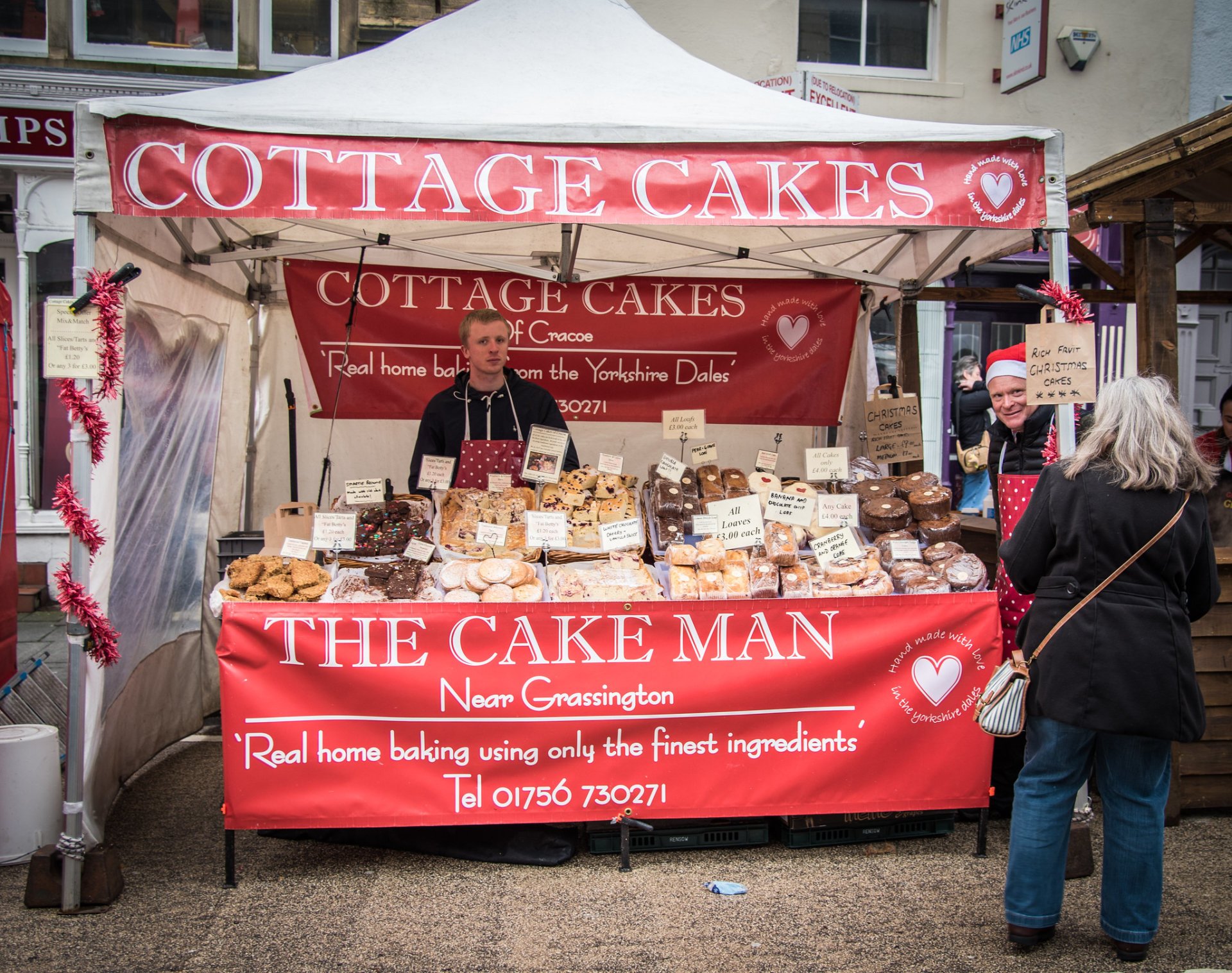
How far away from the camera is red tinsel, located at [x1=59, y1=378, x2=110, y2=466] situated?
10.2 ft

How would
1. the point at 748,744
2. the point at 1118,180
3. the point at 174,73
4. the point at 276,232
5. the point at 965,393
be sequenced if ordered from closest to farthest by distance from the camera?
the point at 748,744
the point at 1118,180
the point at 276,232
the point at 174,73
the point at 965,393

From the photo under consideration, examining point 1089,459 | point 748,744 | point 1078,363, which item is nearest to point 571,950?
point 748,744

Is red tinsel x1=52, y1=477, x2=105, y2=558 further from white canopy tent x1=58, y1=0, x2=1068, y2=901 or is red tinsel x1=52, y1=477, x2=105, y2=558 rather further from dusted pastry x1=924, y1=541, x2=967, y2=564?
dusted pastry x1=924, y1=541, x2=967, y2=564

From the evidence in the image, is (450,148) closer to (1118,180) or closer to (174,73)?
(1118,180)

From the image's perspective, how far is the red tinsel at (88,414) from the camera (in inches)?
122

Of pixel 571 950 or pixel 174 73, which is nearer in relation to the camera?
pixel 571 950

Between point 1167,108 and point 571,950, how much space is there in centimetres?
1084

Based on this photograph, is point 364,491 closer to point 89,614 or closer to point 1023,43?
point 89,614

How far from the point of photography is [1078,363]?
3.40 m

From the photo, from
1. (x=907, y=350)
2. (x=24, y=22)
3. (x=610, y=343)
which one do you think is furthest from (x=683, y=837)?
(x=24, y=22)

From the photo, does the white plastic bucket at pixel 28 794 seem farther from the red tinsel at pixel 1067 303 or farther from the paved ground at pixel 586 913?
the red tinsel at pixel 1067 303

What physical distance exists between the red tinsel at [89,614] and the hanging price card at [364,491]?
3.40 ft

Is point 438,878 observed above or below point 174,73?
below

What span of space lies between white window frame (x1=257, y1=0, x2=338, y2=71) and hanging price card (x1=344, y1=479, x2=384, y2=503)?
5964 mm
